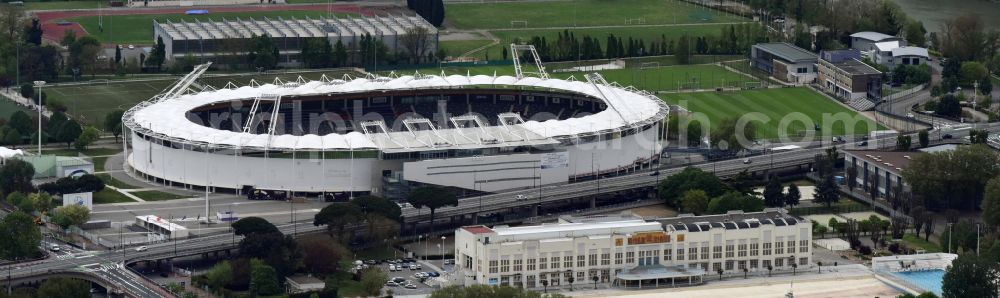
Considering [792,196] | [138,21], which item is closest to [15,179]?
[792,196]

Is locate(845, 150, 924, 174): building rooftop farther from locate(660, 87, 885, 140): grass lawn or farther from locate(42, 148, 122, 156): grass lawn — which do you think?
locate(42, 148, 122, 156): grass lawn

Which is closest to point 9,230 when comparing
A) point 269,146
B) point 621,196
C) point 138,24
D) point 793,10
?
point 269,146

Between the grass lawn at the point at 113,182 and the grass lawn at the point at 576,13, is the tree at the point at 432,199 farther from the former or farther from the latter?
the grass lawn at the point at 576,13

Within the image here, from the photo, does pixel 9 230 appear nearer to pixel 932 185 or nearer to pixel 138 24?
pixel 932 185

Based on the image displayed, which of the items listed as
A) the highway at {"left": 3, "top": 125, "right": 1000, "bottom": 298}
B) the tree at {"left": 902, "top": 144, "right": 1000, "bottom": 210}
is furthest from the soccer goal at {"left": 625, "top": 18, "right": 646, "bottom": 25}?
the tree at {"left": 902, "top": 144, "right": 1000, "bottom": 210}

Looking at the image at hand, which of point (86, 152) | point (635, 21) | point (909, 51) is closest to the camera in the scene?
point (86, 152)

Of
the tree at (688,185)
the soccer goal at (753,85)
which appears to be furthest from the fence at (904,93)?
the tree at (688,185)

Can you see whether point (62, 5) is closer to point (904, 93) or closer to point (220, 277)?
point (904, 93)
